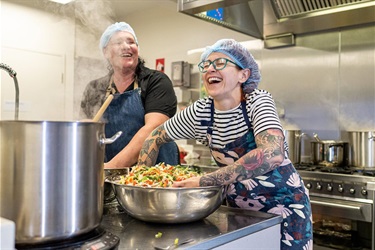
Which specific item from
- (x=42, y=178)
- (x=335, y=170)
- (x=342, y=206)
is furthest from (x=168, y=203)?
(x=335, y=170)

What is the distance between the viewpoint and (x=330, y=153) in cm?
300

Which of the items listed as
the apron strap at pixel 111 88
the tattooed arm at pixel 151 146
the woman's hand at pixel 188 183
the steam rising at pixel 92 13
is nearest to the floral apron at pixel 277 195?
the tattooed arm at pixel 151 146

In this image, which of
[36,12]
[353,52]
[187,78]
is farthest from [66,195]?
[36,12]

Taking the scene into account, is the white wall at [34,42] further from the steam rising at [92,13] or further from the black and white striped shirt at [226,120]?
the black and white striped shirt at [226,120]

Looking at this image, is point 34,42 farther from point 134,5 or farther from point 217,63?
point 217,63

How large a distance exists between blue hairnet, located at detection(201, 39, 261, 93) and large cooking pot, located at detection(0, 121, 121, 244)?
2.72ft

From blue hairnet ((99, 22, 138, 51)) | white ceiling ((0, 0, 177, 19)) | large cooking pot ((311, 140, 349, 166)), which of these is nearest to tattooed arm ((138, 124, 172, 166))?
blue hairnet ((99, 22, 138, 51))

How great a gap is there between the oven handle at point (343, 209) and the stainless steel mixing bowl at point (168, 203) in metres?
1.64

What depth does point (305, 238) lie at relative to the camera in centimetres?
146

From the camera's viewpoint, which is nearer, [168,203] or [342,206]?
[168,203]

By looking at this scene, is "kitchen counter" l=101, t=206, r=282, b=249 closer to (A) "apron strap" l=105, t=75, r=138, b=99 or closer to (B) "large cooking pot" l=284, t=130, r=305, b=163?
(A) "apron strap" l=105, t=75, r=138, b=99

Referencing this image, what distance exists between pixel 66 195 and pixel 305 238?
101 centimetres

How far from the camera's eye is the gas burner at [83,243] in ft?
2.67

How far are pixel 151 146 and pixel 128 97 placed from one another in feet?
1.22
